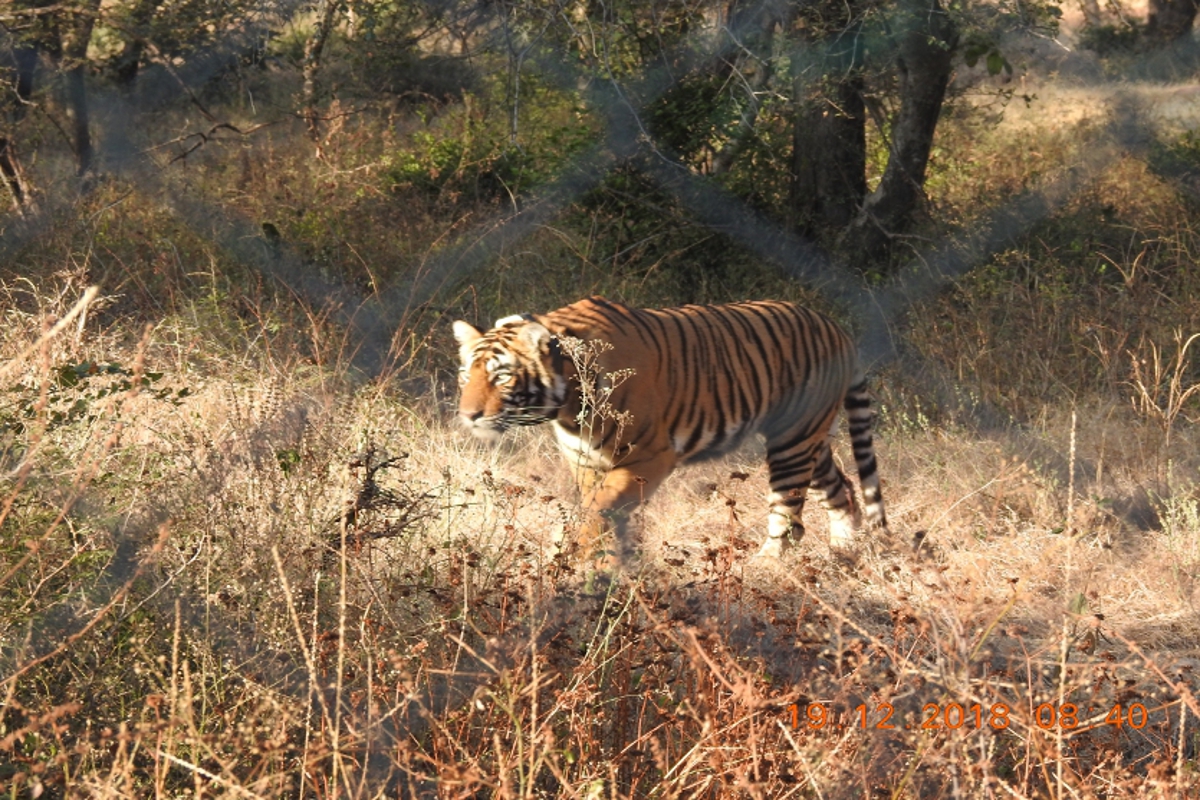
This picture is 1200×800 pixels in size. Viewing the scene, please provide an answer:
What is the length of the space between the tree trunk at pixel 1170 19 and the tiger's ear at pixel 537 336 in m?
10.2

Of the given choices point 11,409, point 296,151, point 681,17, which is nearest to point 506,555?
point 11,409

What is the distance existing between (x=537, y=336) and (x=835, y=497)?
143 centimetres

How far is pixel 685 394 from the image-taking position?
4309mm

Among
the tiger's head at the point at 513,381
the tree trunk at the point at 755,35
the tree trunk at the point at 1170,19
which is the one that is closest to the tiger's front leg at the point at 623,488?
the tiger's head at the point at 513,381

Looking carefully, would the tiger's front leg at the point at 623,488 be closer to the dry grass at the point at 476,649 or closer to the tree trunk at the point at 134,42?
the dry grass at the point at 476,649

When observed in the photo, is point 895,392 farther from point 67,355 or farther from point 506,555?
point 67,355

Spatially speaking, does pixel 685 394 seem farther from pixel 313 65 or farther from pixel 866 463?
pixel 313 65

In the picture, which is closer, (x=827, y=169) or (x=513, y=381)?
(x=513, y=381)

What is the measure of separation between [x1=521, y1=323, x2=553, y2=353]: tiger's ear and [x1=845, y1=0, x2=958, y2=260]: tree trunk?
3843mm

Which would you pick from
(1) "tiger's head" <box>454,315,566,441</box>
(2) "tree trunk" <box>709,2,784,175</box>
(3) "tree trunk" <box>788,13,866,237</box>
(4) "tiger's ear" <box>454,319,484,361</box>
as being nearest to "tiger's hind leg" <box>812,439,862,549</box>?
(1) "tiger's head" <box>454,315,566,441</box>

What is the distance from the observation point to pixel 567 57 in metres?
6.12

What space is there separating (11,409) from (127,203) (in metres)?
4.33
